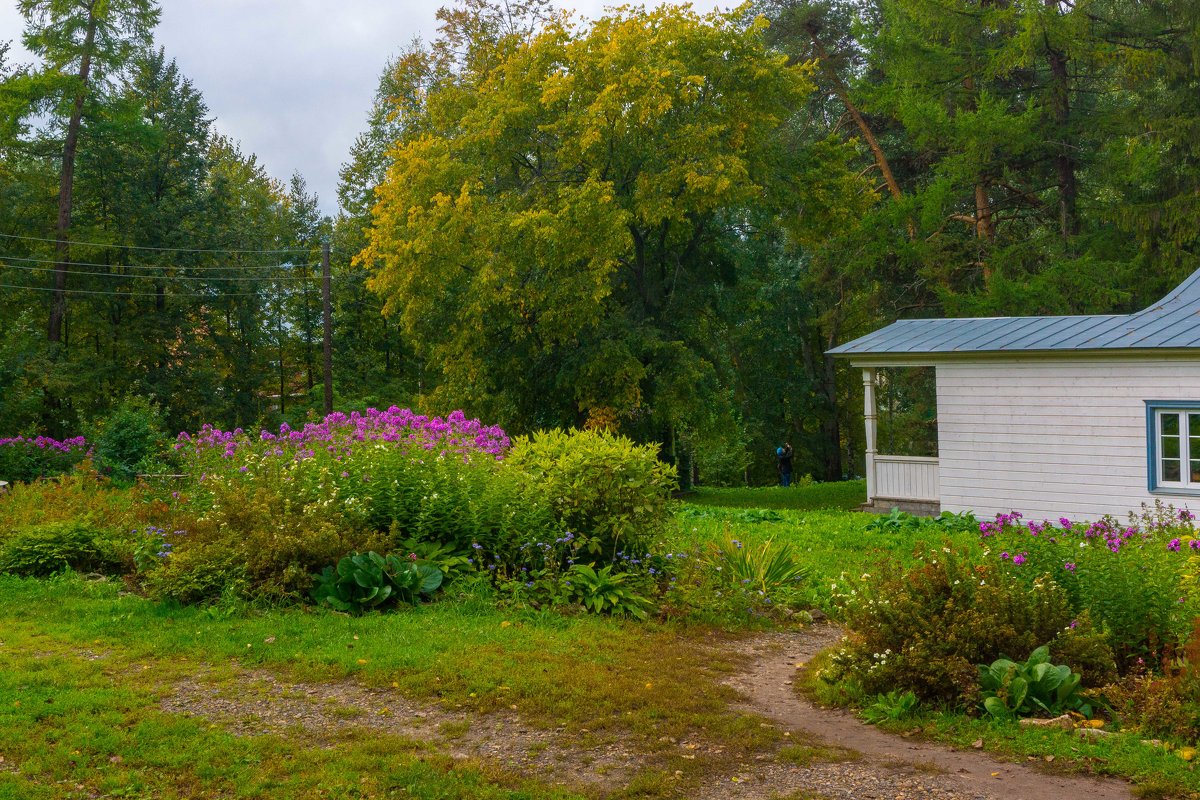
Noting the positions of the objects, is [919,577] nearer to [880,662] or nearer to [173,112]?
[880,662]

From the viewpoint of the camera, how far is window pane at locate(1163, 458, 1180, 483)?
1370 centimetres

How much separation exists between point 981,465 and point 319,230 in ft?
93.1

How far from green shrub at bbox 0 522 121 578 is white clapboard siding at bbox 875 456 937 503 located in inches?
466

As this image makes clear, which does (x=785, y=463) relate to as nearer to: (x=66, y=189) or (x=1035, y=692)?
(x=66, y=189)

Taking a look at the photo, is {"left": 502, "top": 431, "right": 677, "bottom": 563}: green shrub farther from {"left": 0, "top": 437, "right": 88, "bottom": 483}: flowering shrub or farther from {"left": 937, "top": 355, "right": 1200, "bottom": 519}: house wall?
{"left": 0, "top": 437, "right": 88, "bottom": 483}: flowering shrub

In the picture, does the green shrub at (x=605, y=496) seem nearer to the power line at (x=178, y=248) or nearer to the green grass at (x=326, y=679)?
the green grass at (x=326, y=679)

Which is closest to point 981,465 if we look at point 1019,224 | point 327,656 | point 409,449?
point 409,449

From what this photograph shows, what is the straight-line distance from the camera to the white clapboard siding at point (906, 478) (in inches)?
657

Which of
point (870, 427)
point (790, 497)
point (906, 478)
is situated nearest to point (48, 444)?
point (870, 427)

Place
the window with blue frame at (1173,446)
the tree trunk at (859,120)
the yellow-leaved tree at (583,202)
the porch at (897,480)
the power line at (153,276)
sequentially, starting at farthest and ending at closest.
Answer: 1. the tree trunk at (859,120)
2. the power line at (153,276)
3. the yellow-leaved tree at (583,202)
4. the porch at (897,480)
5. the window with blue frame at (1173,446)

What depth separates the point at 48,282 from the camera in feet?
94.9

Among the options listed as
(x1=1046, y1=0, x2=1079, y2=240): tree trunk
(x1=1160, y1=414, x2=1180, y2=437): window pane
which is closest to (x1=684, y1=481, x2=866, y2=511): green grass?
(x1=1046, y1=0, x2=1079, y2=240): tree trunk

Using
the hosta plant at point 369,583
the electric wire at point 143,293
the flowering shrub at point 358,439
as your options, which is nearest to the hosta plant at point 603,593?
the hosta plant at point 369,583

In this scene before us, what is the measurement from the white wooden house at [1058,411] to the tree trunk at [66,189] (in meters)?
21.6
